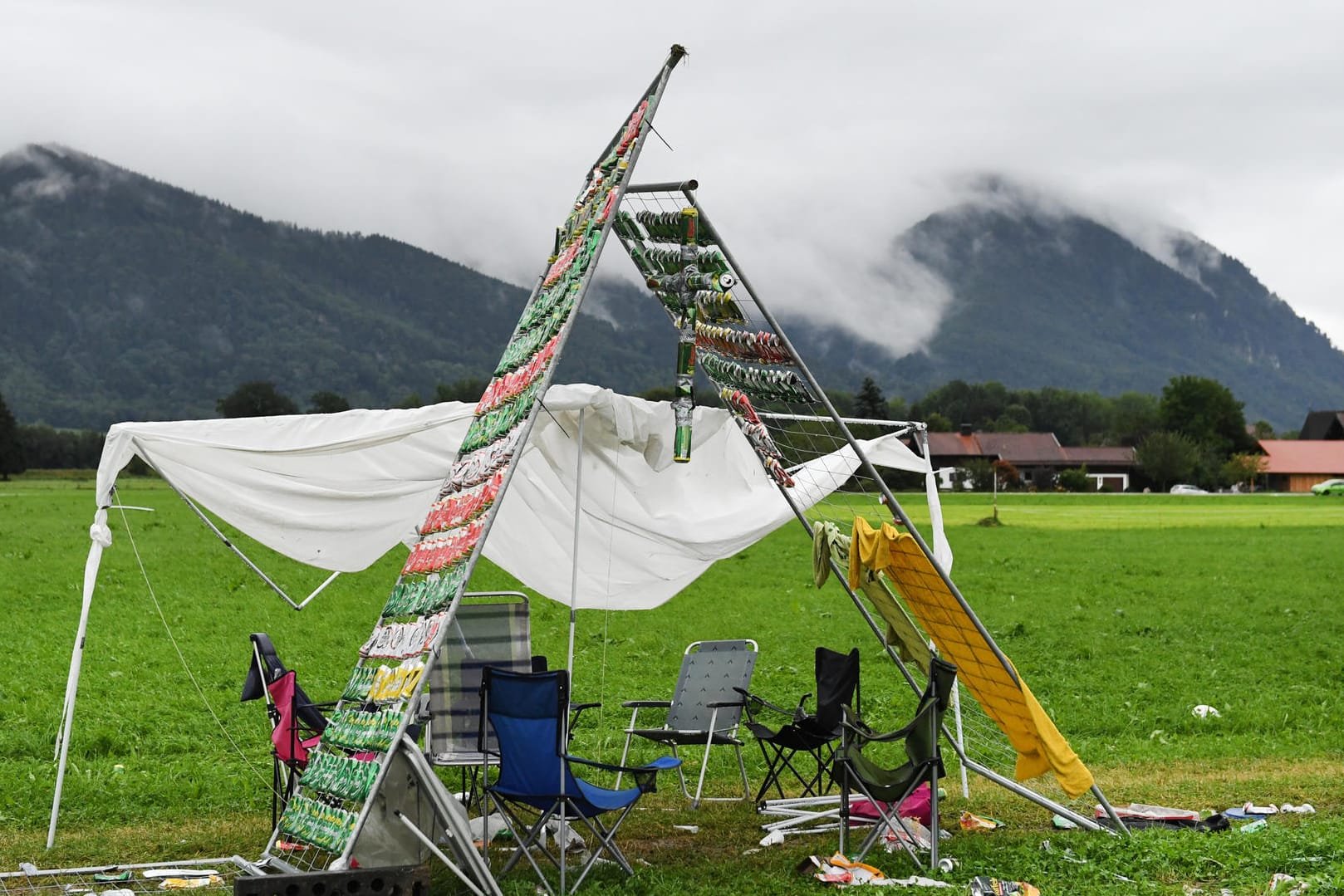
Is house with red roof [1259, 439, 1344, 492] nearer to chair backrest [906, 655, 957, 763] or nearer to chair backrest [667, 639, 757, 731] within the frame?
chair backrest [667, 639, 757, 731]

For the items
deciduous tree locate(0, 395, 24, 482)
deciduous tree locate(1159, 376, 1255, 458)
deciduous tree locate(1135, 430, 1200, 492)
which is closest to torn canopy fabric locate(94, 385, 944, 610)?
deciduous tree locate(0, 395, 24, 482)

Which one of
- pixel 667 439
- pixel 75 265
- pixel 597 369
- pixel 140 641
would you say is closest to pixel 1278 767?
pixel 667 439

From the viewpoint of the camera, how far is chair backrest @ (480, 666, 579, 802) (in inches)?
203

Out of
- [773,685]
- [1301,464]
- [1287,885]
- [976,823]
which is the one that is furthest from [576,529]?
[1301,464]

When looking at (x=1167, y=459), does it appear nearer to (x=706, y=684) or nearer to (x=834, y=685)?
(x=706, y=684)

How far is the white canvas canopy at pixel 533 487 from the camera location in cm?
666

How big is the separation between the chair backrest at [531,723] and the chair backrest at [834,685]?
179cm

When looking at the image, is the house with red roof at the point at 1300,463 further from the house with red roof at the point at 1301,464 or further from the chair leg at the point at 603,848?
the chair leg at the point at 603,848

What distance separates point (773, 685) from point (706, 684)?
11.0ft

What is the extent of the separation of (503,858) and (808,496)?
8.39 ft

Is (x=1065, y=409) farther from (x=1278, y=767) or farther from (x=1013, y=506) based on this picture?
(x=1278, y=767)

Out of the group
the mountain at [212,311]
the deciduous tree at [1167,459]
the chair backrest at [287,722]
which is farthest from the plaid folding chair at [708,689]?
the mountain at [212,311]

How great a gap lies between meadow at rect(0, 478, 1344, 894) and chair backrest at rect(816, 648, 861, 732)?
643 mm

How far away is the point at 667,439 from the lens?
7520mm
